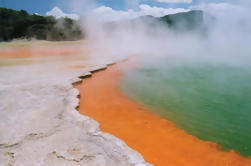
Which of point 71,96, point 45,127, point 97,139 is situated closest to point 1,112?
point 45,127

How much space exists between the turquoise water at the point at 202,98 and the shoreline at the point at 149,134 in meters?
0.15

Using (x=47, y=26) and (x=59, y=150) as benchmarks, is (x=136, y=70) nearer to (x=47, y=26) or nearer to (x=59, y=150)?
(x=59, y=150)

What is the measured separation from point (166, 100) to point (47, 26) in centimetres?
1557

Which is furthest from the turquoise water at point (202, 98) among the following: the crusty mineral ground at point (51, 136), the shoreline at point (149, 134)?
the crusty mineral ground at point (51, 136)

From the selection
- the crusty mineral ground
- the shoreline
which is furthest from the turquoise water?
the crusty mineral ground

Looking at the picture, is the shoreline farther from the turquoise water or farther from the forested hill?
the forested hill

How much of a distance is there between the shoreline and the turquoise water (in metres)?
0.15

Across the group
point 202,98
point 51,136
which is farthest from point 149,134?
point 202,98

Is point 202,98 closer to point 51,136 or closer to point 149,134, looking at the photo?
point 149,134

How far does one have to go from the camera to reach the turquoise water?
2.28 metres

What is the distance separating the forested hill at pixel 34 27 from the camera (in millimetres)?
14594

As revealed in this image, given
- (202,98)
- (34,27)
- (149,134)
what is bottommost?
(149,134)

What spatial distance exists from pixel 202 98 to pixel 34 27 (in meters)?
15.9

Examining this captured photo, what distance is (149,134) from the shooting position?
215cm
